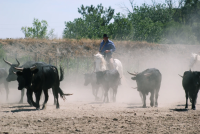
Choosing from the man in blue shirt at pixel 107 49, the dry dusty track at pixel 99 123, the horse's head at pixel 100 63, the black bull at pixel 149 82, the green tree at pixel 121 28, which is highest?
the green tree at pixel 121 28

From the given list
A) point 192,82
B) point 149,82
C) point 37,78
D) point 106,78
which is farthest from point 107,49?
point 37,78

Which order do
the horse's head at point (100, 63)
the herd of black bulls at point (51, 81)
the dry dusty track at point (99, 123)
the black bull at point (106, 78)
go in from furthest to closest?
1. the horse's head at point (100, 63)
2. the black bull at point (106, 78)
3. the herd of black bulls at point (51, 81)
4. the dry dusty track at point (99, 123)

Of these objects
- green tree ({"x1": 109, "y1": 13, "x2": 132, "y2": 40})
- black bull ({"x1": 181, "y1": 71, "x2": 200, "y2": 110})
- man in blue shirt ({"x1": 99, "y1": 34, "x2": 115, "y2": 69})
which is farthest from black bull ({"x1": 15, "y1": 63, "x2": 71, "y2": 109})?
green tree ({"x1": 109, "y1": 13, "x2": 132, "y2": 40})

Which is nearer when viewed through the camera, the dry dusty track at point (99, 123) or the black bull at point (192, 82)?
the dry dusty track at point (99, 123)

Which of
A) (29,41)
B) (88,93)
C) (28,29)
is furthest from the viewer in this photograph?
(28,29)

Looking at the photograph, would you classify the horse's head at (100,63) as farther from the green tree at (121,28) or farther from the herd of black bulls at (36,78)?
the green tree at (121,28)

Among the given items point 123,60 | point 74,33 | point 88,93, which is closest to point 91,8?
point 74,33

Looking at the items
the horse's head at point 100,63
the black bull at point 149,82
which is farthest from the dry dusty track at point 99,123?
the horse's head at point 100,63

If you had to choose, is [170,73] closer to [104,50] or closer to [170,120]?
[104,50]

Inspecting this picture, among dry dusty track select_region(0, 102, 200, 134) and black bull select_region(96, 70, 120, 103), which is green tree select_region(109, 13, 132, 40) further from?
dry dusty track select_region(0, 102, 200, 134)

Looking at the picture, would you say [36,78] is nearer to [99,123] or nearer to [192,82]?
[99,123]

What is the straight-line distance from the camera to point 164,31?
2239 inches

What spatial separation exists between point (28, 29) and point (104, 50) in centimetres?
4146

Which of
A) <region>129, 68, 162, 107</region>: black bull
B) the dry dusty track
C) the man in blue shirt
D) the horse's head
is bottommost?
the dry dusty track
